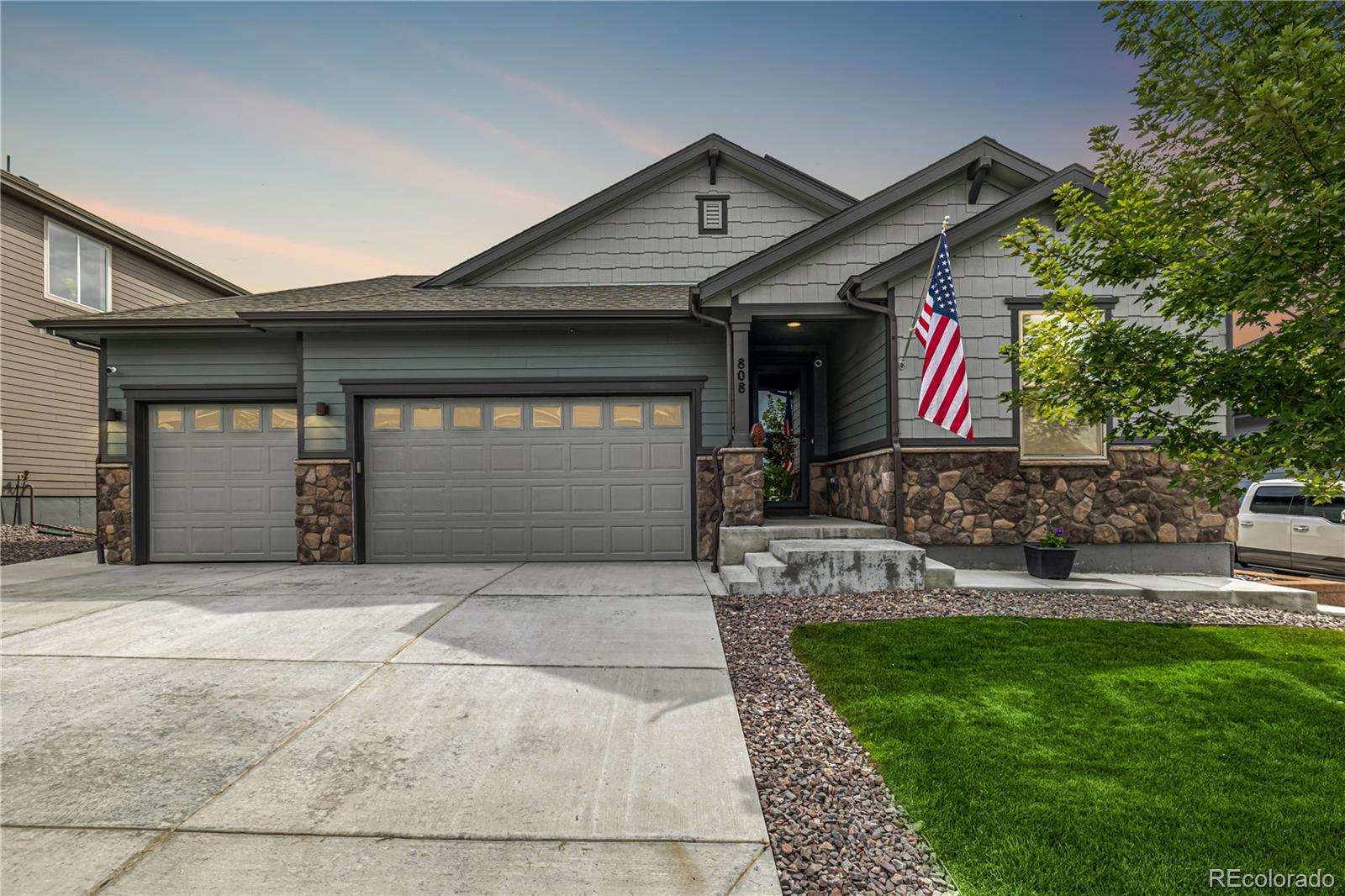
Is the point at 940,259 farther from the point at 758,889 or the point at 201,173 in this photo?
the point at 201,173

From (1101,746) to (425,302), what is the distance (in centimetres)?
921

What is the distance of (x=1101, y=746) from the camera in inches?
111

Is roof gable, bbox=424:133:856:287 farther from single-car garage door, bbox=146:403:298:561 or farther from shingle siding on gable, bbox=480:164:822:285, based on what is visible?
single-car garage door, bbox=146:403:298:561

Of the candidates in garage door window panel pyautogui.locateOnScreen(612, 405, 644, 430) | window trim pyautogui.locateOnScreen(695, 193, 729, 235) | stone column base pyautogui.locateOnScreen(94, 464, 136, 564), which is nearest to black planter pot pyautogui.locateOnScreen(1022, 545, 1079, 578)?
garage door window panel pyautogui.locateOnScreen(612, 405, 644, 430)

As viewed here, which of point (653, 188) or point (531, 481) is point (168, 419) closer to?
point (531, 481)

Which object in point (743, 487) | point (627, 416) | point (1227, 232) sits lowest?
point (743, 487)

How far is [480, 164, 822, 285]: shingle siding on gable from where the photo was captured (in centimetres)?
1052

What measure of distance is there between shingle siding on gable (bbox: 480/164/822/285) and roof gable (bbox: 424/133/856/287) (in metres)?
0.11

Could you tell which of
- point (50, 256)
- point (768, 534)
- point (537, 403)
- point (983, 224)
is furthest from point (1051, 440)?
point (50, 256)

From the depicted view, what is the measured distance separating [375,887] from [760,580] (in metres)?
4.61

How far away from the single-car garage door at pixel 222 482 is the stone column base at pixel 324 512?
50 cm

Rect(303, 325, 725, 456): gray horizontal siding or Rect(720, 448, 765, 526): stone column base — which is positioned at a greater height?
Rect(303, 325, 725, 456): gray horizontal siding

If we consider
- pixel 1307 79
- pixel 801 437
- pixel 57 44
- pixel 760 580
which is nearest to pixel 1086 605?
pixel 760 580

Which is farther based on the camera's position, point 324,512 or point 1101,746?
point 324,512
